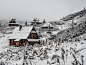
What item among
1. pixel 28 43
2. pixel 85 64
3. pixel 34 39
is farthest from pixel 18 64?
pixel 34 39

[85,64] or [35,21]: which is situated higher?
[35,21]

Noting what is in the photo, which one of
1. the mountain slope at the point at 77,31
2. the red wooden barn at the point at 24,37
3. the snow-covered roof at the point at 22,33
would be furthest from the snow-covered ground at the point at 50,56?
the snow-covered roof at the point at 22,33

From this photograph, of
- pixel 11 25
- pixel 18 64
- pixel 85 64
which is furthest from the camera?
pixel 11 25

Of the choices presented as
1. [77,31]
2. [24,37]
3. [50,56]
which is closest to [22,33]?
[24,37]

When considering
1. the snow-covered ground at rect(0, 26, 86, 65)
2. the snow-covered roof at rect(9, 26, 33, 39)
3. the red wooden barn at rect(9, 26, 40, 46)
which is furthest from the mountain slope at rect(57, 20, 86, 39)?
the snow-covered roof at rect(9, 26, 33, 39)

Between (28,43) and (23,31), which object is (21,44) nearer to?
(28,43)

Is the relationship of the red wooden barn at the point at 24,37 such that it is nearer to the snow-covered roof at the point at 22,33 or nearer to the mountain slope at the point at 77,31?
the snow-covered roof at the point at 22,33

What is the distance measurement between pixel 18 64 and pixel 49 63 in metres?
5.32

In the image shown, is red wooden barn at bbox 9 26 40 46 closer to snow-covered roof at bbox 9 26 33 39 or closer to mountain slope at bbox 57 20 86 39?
snow-covered roof at bbox 9 26 33 39

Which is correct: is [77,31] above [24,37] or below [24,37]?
above

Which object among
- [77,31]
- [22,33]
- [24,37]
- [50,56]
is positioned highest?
[77,31]

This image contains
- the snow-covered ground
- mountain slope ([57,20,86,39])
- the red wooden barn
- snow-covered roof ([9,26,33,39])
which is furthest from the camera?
snow-covered roof ([9,26,33,39])

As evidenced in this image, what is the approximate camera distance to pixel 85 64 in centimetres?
1123

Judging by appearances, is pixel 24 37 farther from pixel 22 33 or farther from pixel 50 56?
pixel 50 56
